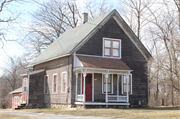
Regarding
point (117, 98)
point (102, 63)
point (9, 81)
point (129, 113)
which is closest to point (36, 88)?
point (102, 63)

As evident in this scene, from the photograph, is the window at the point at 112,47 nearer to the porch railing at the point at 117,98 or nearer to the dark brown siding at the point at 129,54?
the dark brown siding at the point at 129,54

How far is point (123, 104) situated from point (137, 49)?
19.6 feet

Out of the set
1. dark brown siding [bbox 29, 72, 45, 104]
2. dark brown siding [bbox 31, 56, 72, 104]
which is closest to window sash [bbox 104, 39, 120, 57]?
dark brown siding [bbox 31, 56, 72, 104]

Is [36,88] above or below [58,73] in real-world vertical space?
below

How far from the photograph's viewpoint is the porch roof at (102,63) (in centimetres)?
2072

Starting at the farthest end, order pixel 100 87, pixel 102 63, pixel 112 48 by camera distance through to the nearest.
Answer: pixel 112 48 → pixel 100 87 → pixel 102 63

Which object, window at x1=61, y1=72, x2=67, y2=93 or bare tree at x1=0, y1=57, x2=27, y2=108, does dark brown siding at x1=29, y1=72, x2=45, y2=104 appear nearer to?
window at x1=61, y1=72, x2=67, y2=93

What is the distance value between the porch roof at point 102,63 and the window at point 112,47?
2.06 ft

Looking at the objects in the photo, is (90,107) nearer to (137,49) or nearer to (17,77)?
(137,49)

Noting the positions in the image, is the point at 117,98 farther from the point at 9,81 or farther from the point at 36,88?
the point at 9,81

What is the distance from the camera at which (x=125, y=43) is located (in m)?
24.5

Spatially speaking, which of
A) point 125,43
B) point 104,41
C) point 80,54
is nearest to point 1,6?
point 80,54

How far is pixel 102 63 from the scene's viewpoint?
21.7m

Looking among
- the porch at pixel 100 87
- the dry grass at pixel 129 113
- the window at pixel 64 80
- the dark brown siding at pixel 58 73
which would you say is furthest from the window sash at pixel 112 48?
the dry grass at pixel 129 113
